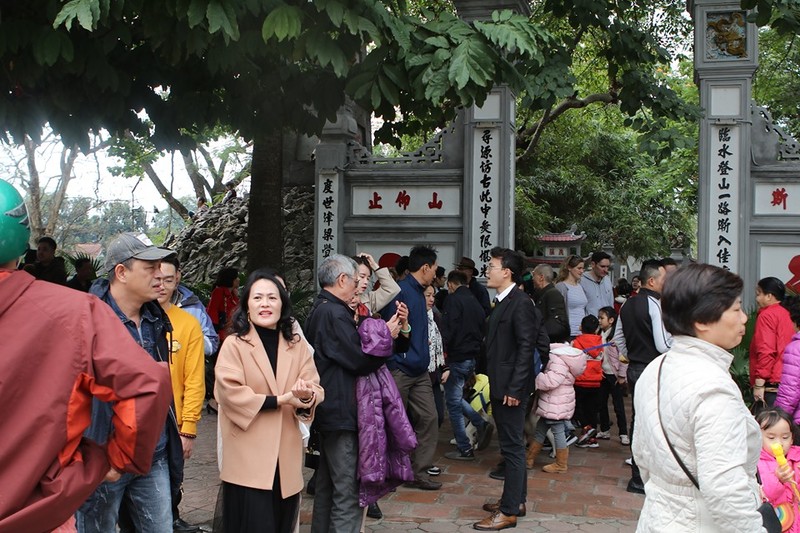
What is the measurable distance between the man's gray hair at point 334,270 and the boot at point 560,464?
3152 mm

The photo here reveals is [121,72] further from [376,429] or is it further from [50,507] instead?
[50,507]

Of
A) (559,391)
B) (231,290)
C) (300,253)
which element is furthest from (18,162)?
(559,391)

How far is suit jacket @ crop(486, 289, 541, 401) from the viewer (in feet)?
17.7

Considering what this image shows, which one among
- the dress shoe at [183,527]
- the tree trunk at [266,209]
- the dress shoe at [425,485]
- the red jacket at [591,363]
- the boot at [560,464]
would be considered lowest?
the dress shoe at [183,527]

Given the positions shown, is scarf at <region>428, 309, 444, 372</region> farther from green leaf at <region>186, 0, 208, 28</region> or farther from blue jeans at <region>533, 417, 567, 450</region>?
green leaf at <region>186, 0, 208, 28</region>

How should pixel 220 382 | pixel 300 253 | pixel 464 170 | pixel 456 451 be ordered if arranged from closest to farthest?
pixel 220 382
pixel 456 451
pixel 464 170
pixel 300 253

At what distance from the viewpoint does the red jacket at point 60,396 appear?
6.29 feet

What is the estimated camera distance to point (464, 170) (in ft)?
34.6

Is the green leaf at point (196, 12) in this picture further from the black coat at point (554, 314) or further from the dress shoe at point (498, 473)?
the black coat at point (554, 314)

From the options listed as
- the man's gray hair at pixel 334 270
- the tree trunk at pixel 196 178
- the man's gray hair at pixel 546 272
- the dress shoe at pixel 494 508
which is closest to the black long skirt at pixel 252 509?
the man's gray hair at pixel 334 270

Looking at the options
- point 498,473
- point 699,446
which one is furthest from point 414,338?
point 699,446

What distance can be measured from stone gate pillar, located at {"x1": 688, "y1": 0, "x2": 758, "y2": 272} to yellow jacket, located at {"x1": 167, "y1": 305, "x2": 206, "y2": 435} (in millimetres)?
8414

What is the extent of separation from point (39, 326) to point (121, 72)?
4.93m

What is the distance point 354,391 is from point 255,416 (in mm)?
734
